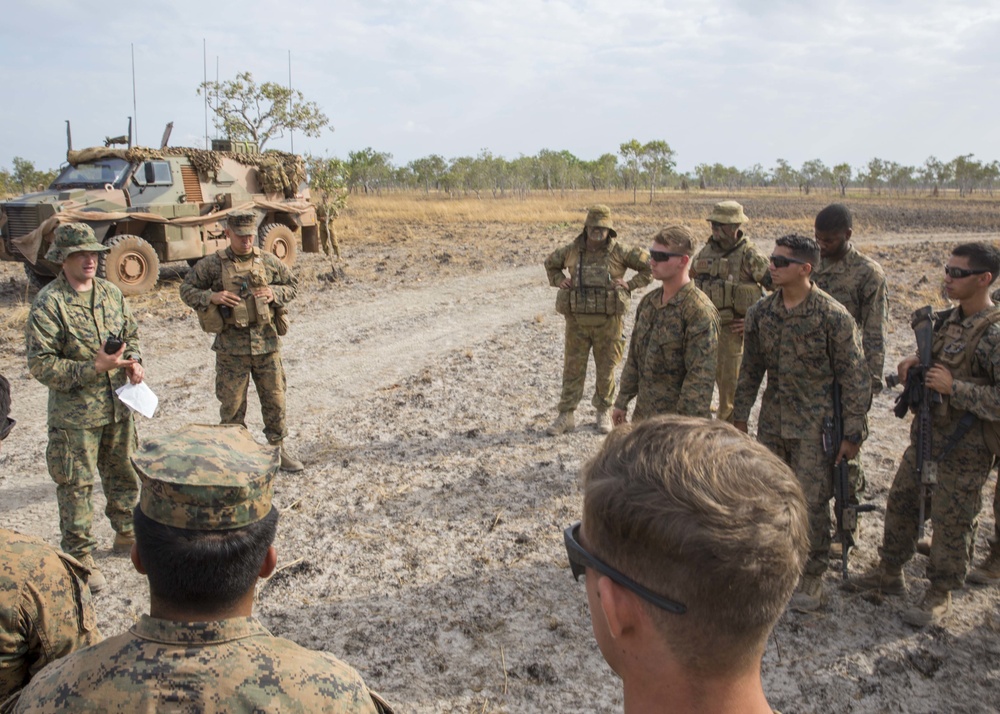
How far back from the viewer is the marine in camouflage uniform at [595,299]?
5.82 meters

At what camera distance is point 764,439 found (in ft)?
12.6

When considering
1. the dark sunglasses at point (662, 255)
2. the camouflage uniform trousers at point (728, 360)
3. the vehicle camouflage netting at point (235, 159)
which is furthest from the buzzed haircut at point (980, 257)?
the vehicle camouflage netting at point (235, 159)

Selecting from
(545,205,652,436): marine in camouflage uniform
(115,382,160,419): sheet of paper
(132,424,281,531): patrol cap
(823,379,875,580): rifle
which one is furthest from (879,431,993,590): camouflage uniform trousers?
(115,382,160,419): sheet of paper

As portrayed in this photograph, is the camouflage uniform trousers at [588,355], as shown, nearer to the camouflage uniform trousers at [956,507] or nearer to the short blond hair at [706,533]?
the camouflage uniform trousers at [956,507]

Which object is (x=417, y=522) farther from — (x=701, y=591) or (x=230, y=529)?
(x=701, y=591)

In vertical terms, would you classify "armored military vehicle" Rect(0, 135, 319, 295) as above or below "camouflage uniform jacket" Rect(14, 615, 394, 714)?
above

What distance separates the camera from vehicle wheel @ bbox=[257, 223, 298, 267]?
45.9 feet

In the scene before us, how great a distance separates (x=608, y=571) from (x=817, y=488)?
3022mm

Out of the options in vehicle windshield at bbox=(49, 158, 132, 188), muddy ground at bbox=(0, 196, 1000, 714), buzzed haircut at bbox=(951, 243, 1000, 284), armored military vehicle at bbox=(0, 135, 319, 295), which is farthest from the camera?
vehicle windshield at bbox=(49, 158, 132, 188)

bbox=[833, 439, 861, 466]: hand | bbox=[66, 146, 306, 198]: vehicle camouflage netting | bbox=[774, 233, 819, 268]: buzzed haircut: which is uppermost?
bbox=[66, 146, 306, 198]: vehicle camouflage netting

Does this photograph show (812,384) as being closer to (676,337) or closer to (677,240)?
(676,337)

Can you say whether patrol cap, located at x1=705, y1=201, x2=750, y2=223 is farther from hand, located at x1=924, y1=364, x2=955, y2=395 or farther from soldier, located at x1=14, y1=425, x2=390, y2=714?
soldier, located at x1=14, y1=425, x2=390, y2=714

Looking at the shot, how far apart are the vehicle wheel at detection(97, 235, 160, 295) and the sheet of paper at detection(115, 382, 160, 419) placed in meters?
7.82

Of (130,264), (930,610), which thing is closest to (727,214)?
(930,610)
